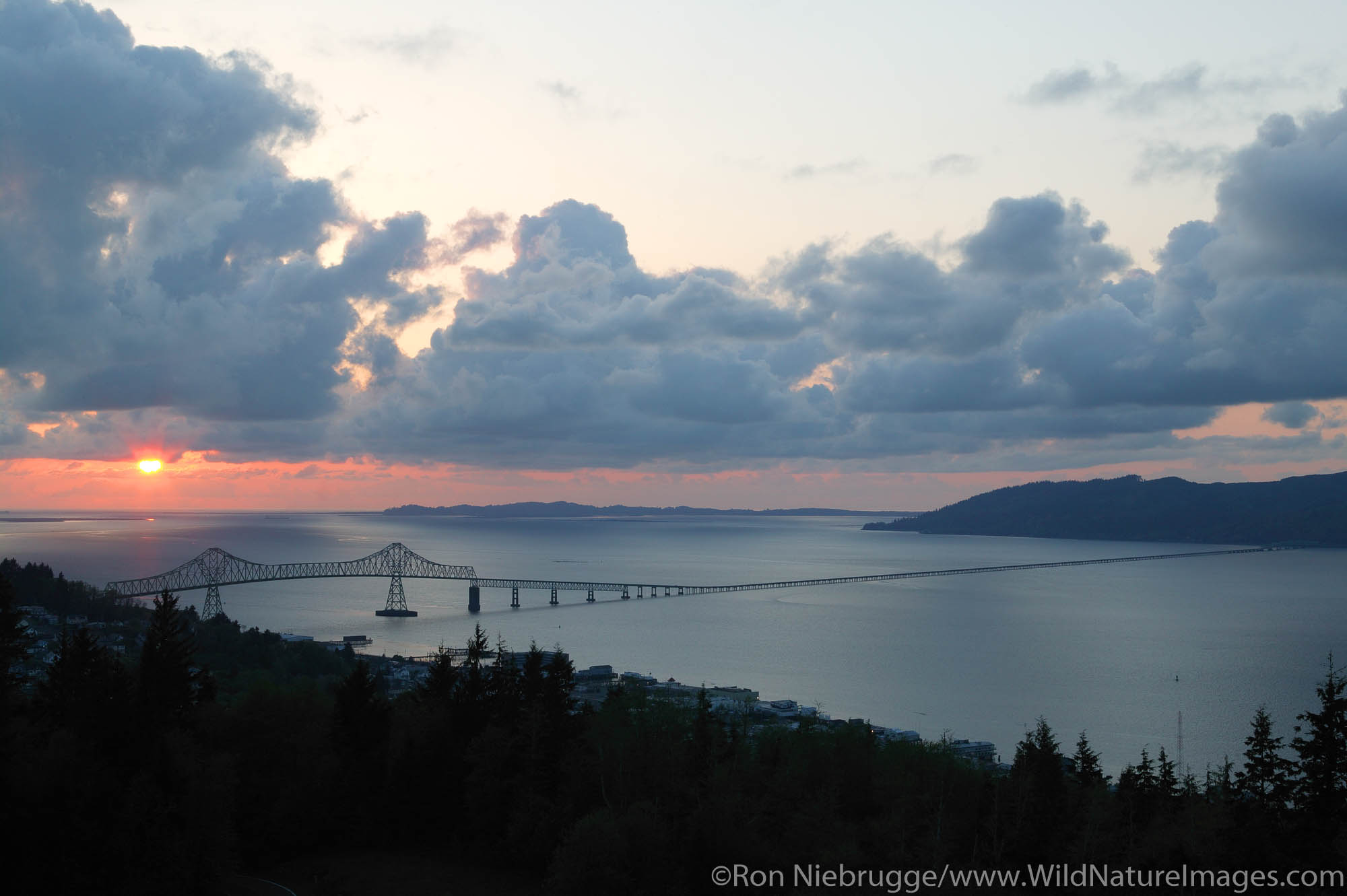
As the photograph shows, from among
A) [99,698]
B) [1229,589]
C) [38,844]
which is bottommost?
[1229,589]

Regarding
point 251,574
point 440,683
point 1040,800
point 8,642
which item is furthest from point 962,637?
point 251,574

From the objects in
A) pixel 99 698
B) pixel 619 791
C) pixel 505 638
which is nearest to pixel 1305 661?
pixel 505 638

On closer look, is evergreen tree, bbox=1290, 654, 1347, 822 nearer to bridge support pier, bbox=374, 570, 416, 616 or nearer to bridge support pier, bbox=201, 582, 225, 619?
bridge support pier, bbox=201, 582, 225, 619

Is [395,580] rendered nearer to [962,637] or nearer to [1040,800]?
[962,637]

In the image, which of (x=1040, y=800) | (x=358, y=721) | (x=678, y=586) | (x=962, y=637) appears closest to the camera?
(x=1040, y=800)

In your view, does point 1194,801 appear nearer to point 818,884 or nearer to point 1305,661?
point 818,884

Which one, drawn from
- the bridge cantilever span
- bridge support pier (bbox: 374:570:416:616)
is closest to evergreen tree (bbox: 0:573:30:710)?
the bridge cantilever span
